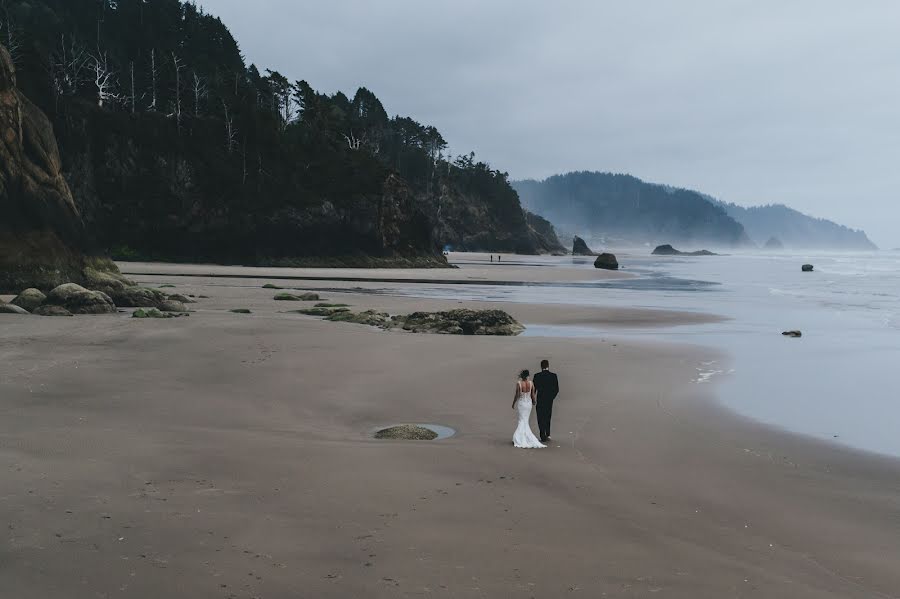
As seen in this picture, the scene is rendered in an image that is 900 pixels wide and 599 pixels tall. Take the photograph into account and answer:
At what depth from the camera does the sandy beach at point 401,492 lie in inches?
232

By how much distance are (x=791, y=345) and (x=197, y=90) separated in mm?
68327

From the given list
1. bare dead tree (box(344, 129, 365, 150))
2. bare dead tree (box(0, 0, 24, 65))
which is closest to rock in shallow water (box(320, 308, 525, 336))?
bare dead tree (box(0, 0, 24, 65))

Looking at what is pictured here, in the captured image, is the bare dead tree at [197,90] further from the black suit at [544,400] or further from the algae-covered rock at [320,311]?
the black suit at [544,400]

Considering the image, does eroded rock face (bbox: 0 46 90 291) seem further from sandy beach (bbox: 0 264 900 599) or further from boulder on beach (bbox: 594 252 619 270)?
boulder on beach (bbox: 594 252 619 270)

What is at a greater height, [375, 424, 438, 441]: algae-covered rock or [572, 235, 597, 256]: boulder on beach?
[572, 235, 597, 256]: boulder on beach

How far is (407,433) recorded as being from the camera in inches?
416

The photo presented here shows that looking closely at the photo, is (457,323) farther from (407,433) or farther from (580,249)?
(580,249)

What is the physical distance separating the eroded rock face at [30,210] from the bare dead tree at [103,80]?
42.0m

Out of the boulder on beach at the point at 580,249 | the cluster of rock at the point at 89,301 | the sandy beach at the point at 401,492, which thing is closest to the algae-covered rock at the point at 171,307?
the cluster of rock at the point at 89,301

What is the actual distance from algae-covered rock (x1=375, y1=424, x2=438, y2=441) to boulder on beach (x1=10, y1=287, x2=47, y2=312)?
18256mm

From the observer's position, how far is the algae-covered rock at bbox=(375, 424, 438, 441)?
34.3 feet

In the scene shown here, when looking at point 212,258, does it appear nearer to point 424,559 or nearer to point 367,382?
point 367,382

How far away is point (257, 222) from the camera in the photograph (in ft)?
223

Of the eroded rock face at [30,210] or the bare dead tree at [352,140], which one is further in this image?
the bare dead tree at [352,140]
